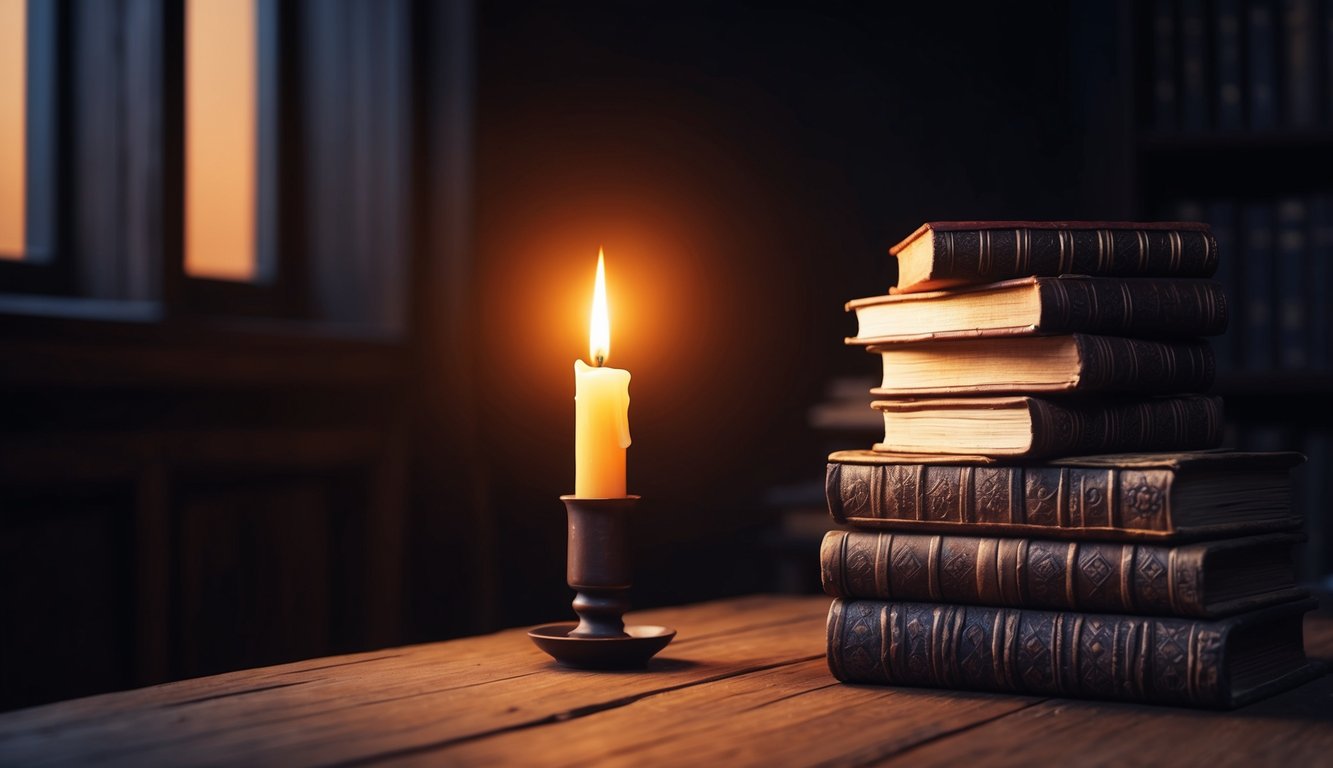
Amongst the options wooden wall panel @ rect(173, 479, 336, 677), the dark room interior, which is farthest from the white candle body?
wooden wall panel @ rect(173, 479, 336, 677)

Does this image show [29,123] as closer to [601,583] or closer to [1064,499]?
[601,583]

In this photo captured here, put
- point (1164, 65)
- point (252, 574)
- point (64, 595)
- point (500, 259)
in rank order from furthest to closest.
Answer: point (500, 259), point (1164, 65), point (252, 574), point (64, 595)

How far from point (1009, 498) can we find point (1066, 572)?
64 millimetres

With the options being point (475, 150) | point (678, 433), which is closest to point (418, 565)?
point (678, 433)

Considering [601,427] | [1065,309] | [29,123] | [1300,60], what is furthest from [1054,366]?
[29,123]

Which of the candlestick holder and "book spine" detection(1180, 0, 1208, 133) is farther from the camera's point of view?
"book spine" detection(1180, 0, 1208, 133)

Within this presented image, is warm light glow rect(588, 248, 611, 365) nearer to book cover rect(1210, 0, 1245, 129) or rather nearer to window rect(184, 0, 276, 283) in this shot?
window rect(184, 0, 276, 283)

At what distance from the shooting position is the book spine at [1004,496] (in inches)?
34.9

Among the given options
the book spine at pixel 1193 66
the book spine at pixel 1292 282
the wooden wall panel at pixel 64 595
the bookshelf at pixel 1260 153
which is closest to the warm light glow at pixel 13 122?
the wooden wall panel at pixel 64 595

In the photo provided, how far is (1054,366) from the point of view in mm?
962

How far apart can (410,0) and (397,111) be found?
0.65ft

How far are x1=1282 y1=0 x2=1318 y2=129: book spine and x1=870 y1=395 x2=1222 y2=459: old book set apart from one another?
1.36 metres

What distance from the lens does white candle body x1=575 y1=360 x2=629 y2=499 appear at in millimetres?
1016

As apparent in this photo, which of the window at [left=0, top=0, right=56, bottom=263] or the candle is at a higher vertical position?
the window at [left=0, top=0, right=56, bottom=263]
